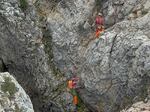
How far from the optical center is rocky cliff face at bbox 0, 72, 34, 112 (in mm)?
26625

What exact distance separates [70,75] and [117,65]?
5.24m

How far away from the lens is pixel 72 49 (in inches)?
1330

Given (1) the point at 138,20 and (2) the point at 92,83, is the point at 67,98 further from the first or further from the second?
(1) the point at 138,20

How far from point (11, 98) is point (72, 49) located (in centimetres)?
826

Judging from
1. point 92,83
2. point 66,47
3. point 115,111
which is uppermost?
point 66,47

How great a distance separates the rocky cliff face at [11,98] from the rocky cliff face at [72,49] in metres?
6.15

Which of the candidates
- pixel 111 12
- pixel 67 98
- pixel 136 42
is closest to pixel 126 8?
pixel 111 12

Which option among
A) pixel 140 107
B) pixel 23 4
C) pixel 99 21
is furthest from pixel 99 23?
pixel 140 107

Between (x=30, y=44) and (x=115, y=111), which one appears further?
(x=30, y=44)

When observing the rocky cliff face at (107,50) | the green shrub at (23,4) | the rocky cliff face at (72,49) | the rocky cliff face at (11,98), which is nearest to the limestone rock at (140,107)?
the rocky cliff face at (107,50)

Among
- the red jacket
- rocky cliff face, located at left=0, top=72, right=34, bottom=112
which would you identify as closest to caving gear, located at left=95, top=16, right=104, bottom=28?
the red jacket

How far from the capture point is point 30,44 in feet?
115

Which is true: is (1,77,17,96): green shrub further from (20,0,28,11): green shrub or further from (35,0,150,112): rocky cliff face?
(20,0,28,11): green shrub

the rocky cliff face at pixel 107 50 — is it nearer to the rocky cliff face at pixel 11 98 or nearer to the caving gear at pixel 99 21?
the caving gear at pixel 99 21
